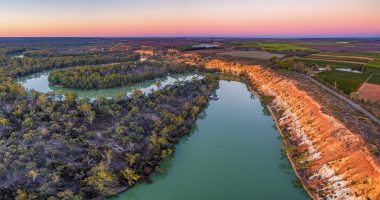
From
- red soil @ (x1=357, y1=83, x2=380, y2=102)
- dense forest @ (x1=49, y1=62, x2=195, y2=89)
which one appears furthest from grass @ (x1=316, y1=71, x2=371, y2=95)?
dense forest @ (x1=49, y1=62, x2=195, y2=89)

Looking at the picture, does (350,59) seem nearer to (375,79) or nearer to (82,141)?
(375,79)

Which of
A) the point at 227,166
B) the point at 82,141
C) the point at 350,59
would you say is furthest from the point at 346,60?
the point at 82,141

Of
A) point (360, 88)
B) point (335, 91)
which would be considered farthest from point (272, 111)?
point (360, 88)

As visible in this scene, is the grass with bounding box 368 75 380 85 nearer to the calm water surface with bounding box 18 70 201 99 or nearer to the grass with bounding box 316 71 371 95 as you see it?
the grass with bounding box 316 71 371 95

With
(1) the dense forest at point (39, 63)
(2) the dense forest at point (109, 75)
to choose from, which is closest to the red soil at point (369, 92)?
(2) the dense forest at point (109, 75)

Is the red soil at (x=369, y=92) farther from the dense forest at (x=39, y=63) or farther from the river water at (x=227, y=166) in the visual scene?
the dense forest at (x=39, y=63)

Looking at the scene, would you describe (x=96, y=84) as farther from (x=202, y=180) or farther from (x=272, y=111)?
(x=202, y=180)
